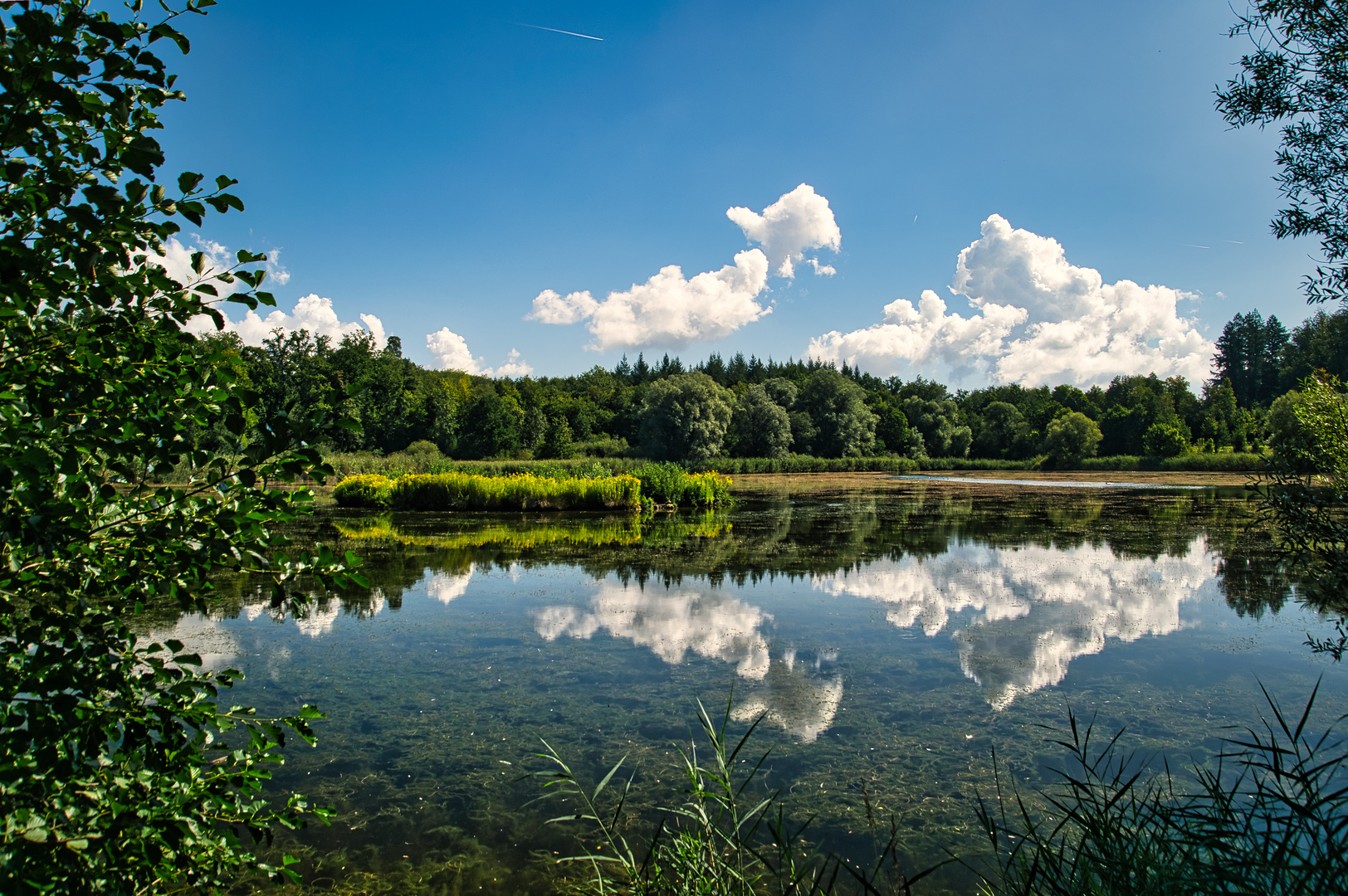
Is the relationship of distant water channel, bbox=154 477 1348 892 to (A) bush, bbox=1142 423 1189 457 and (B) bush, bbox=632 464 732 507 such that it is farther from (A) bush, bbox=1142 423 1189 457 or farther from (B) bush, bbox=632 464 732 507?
(A) bush, bbox=1142 423 1189 457

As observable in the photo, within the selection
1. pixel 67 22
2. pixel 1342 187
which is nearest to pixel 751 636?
pixel 1342 187

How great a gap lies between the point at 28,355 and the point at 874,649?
20.7 feet

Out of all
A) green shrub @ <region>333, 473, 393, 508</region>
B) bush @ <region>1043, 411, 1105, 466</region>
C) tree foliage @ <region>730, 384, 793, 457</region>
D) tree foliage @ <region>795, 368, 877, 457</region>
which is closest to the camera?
green shrub @ <region>333, 473, 393, 508</region>

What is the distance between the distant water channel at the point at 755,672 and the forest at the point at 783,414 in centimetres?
3162

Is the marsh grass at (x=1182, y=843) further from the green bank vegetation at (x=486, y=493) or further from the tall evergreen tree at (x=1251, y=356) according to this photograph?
the tall evergreen tree at (x=1251, y=356)

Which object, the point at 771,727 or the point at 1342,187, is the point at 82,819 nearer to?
the point at 771,727

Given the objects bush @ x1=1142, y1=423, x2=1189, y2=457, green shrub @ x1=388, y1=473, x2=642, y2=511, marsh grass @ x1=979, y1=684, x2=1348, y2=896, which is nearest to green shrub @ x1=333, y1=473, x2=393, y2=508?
green shrub @ x1=388, y1=473, x2=642, y2=511

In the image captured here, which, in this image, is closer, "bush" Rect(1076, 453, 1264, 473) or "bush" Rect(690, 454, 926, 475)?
"bush" Rect(1076, 453, 1264, 473)

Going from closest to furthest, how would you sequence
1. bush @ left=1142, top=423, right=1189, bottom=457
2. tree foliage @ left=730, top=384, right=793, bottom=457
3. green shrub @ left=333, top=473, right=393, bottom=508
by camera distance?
green shrub @ left=333, top=473, right=393, bottom=508
bush @ left=1142, top=423, right=1189, bottom=457
tree foliage @ left=730, top=384, right=793, bottom=457

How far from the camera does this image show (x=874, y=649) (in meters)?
6.45

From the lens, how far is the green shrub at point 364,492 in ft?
66.6

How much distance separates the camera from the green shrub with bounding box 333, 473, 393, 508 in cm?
2030

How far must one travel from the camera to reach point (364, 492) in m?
20.7

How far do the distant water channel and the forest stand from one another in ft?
104
